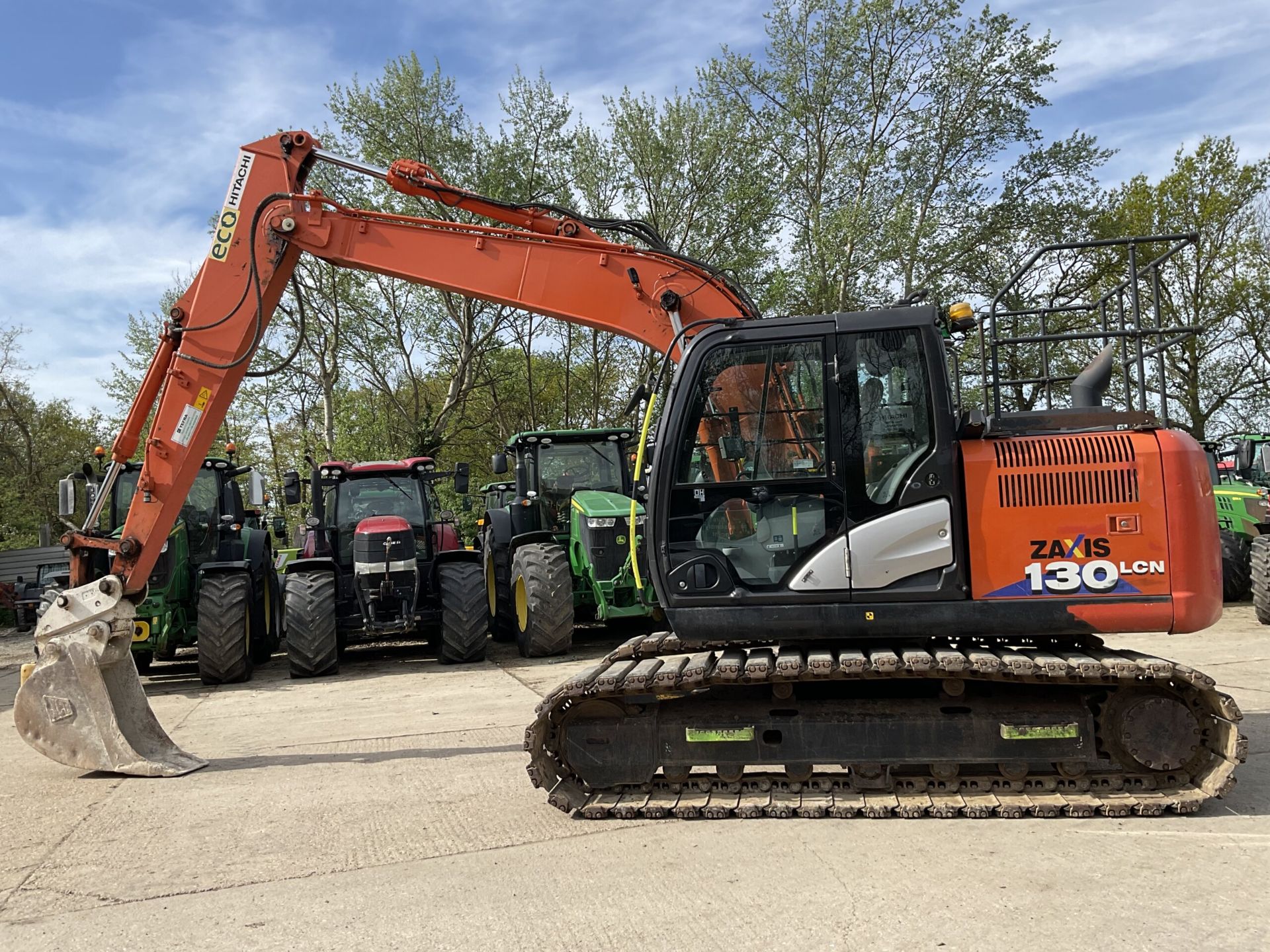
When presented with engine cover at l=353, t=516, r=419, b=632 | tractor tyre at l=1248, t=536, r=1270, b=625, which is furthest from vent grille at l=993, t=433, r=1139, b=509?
tractor tyre at l=1248, t=536, r=1270, b=625

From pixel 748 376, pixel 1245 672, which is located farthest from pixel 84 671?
pixel 1245 672

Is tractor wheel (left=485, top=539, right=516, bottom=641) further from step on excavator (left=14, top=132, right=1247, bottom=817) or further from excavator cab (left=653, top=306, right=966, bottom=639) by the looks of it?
excavator cab (left=653, top=306, right=966, bottom=639)

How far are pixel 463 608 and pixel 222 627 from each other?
105 inches

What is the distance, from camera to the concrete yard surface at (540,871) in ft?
12.4

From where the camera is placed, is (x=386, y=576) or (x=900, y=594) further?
(x=386, y=576)

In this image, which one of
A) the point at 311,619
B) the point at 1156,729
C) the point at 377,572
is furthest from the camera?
the point at 377,572

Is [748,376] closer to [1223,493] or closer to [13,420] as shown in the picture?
[1223,493]

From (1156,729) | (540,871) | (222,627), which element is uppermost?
(222,627)

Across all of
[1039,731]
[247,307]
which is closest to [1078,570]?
[1039,731]

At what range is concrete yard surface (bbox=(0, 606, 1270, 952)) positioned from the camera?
12.4 feet

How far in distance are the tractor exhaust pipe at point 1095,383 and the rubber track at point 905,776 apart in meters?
1.47

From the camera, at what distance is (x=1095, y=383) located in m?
5.77

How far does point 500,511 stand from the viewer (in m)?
14.5

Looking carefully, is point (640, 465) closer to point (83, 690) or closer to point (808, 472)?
point (808, 472)
